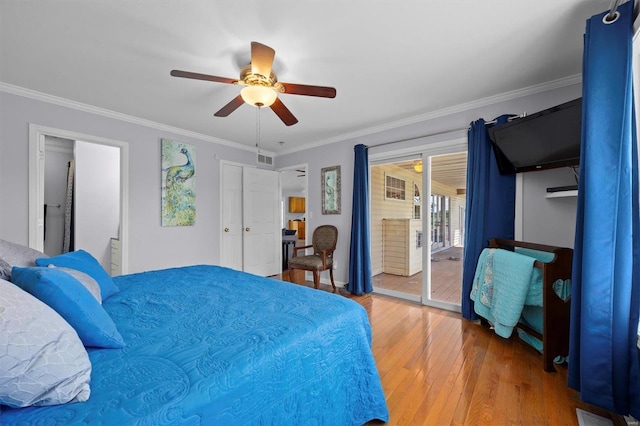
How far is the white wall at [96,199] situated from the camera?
12.9 ft

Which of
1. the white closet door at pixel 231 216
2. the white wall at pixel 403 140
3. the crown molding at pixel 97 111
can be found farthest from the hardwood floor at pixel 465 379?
the crown molding at pixel 97 111

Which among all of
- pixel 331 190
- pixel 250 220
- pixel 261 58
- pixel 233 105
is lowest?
pixel 250 220

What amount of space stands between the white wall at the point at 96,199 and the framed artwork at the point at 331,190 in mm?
3229

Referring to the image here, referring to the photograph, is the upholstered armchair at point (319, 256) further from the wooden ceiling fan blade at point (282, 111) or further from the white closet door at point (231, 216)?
the wooden ceiling fan blade at point (282, 111)

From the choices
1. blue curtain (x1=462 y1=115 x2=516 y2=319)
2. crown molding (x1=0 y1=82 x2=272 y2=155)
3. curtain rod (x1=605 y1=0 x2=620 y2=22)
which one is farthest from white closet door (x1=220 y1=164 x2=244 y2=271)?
curtain rod (x1=605 y1=0 x2=620 y2=22)

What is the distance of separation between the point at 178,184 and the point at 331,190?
2.34 meters

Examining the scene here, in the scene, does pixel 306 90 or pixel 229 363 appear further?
pixel 306 90

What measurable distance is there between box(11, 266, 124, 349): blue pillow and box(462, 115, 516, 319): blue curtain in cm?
306

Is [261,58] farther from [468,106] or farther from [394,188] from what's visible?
[394,188]

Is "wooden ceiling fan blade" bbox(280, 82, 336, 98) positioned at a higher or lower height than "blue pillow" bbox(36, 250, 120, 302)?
higher

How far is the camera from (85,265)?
1.68 metres

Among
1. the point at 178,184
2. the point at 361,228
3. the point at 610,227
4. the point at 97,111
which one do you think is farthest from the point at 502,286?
the point at 97,111

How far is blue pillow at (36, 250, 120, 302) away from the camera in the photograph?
1.57m

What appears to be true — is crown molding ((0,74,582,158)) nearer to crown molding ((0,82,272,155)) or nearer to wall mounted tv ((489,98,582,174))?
crown molding ((0,82,272,155))
